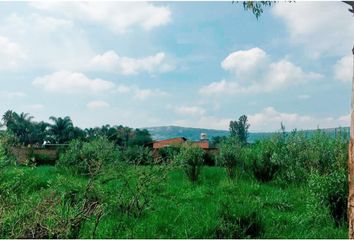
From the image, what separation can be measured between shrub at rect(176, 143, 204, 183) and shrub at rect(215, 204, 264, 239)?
21.8 feet

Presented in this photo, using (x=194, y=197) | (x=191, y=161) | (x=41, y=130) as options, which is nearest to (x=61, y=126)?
(x=41, y=130)

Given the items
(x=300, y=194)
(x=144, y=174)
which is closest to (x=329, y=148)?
(x=300, y=194)

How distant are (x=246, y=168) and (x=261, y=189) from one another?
9.00ft

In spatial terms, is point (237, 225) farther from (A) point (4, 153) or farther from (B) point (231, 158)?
(B) point (231, 158)

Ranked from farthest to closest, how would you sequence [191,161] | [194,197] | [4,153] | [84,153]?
[84,153]
[191,161]
[194,197]
[4,153]

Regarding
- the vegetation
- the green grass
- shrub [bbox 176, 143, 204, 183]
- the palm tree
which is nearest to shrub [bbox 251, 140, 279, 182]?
the vegetation

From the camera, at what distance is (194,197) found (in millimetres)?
9828

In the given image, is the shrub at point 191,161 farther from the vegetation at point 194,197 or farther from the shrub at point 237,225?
the shrub at point 237,225

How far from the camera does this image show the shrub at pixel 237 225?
6207mm

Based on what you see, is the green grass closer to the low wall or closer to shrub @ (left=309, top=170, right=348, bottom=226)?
shrub @ (left=309, top=170, right=348, bottom=226)

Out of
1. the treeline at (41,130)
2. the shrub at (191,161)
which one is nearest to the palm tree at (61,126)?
the treeline at (41,130)

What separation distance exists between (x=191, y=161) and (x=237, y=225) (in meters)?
7.49

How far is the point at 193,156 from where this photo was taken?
45.3ft

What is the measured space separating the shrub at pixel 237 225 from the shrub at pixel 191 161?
664cm
